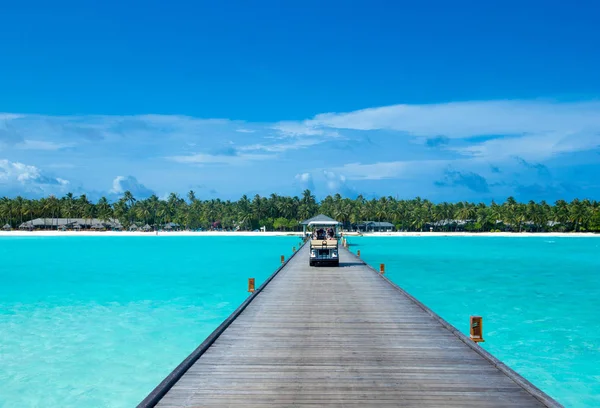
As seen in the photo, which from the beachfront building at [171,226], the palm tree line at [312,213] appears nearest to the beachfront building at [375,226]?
the palm tree line at [312,213]

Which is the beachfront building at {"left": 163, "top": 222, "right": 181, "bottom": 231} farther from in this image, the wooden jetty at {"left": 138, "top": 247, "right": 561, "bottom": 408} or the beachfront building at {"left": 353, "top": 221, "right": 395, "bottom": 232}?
the wooden jetty at {"left": 138, "top": 247, "right": 561, "bottom": 408}

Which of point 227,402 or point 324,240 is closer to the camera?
point 227,402

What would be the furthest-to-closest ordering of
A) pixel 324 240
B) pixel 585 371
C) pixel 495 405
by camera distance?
1. pixel 324 240
2. pixel 585 371
3. pixel 495 405

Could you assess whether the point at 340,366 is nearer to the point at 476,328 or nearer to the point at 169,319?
the point at 476,328

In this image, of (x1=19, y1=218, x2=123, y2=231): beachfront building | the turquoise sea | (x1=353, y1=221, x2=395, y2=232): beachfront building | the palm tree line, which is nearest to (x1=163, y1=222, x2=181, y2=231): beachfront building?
the palm tree line

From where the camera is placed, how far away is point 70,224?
132125 mm

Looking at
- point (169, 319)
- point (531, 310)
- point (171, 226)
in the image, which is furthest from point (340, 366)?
point (171, 226)

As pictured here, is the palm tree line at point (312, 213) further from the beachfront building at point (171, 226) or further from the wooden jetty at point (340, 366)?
the wooden jetty at point (340, 366)

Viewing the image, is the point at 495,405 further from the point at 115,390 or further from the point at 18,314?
the point at 18,314

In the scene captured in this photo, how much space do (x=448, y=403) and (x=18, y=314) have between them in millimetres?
21637

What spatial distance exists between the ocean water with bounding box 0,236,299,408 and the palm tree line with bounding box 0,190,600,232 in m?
87.1

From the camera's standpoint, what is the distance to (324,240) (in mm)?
26719

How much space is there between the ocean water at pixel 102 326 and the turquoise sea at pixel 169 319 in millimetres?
42

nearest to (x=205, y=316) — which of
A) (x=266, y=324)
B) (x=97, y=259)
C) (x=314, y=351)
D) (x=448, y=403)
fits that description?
(x=266, y=324)
